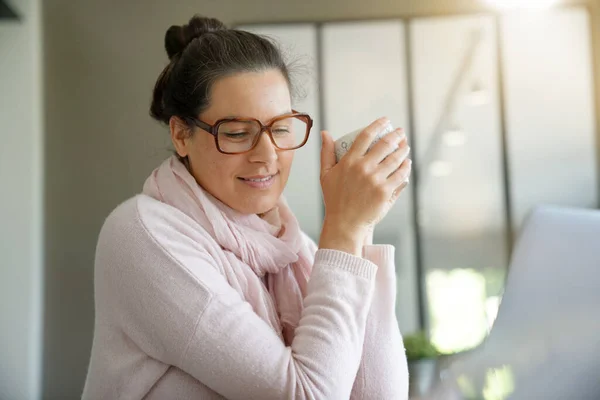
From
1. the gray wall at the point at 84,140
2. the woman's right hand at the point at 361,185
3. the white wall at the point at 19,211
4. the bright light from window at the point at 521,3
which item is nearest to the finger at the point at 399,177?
the woman's right hand at the point at 361,185

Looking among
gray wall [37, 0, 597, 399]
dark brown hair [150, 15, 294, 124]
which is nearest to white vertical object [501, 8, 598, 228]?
gray wall [37, 0, 597, 399]

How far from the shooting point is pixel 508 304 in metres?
0.86

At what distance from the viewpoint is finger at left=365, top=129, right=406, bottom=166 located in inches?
34.1

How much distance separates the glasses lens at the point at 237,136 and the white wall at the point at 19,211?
2.24 metres

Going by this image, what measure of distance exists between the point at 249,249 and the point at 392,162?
0.84 ft

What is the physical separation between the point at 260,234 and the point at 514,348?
0.42m

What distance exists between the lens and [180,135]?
98 centimetres

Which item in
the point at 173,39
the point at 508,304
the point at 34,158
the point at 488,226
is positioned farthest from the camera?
the point at 488,226

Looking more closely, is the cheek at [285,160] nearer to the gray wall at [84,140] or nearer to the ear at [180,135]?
the ear at [180,135]

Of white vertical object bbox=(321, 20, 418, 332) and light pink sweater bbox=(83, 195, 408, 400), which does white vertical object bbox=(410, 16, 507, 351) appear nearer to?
white vertical object bbox=(321, 20, 418, 332)

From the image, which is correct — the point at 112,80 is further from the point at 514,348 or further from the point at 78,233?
the point at 514,348

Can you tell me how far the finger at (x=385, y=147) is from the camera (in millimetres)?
867

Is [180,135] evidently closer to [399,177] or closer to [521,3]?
[399,177]

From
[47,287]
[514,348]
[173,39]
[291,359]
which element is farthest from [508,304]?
[47,287]
